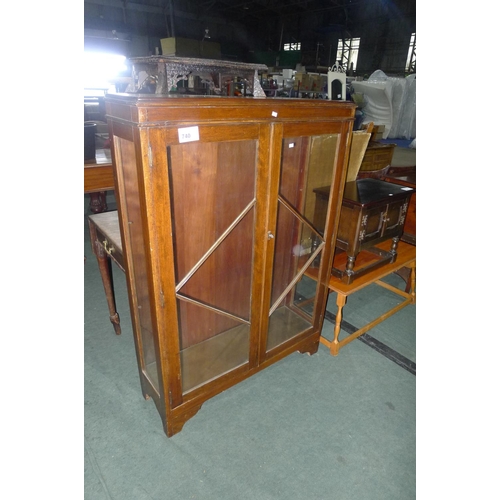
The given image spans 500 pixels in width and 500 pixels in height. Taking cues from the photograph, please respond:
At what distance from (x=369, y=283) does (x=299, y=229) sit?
1.82 feet

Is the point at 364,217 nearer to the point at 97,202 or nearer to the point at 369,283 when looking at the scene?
the point at 369,283

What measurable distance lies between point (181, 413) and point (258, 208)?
923 millimetres

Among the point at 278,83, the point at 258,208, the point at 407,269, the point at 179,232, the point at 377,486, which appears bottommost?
the point at 377,486

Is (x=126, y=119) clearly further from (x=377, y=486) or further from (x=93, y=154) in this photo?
(x=377, y=486)

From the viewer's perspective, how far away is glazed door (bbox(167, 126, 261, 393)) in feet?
4.17

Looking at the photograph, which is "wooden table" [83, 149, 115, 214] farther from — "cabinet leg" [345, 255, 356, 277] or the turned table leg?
"cabinet leg" [345, 255, 356, 277]

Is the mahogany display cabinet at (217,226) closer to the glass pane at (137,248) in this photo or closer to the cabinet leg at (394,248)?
the glass pane at (137,248)

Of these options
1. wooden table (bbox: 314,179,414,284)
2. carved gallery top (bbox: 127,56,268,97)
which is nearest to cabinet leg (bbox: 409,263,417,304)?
wooden table (bbox: 314,179,414,284)

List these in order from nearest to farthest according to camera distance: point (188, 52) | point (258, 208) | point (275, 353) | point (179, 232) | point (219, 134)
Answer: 1. point (219, 134)
2. point (258, 208)
3. point (179, 232)
4. point (275, 353)
5. point (188, 52)

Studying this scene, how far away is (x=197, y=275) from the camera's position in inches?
62.1

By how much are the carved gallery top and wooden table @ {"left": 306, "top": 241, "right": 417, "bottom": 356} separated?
1.01 metres

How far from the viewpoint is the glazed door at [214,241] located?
127cm

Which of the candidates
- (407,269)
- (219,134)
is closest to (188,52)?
(407,269)

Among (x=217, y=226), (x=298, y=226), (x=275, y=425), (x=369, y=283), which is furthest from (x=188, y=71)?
(x=275, y=425)
